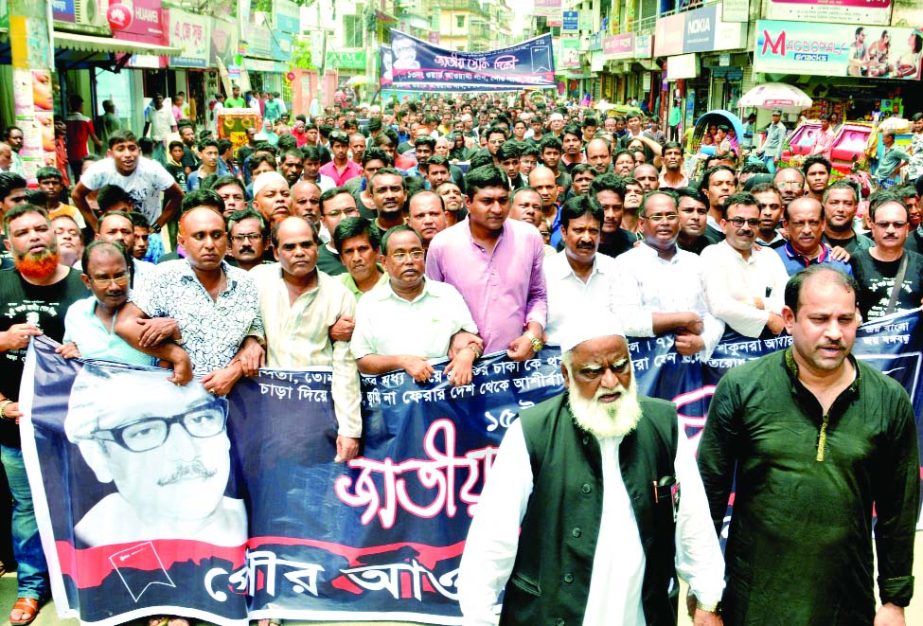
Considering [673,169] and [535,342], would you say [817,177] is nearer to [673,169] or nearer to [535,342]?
[673,169]

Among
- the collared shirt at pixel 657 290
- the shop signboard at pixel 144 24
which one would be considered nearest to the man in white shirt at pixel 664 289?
the collared shirt at pixel 657 290

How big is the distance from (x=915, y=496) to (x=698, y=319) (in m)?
1.65

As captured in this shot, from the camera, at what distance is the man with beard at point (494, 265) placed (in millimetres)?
4305

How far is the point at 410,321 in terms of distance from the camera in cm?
387

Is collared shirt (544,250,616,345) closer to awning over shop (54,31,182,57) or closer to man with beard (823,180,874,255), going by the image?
man with beard (823,180,874,255)

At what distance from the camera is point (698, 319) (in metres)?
4.22

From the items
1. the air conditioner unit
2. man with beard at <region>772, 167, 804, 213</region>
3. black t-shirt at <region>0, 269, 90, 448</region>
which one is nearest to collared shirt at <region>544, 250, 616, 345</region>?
black t-shirt at <region>0, 269, 90, 448</region>

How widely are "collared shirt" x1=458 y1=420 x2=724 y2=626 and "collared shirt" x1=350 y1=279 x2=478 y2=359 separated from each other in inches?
54.8

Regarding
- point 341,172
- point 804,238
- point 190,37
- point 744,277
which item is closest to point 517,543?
point 744,277

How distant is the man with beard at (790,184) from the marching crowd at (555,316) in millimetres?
21

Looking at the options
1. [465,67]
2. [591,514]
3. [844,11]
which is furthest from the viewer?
[844,11]

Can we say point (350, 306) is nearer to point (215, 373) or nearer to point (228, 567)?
point (215, 373)

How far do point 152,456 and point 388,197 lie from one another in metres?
2.74

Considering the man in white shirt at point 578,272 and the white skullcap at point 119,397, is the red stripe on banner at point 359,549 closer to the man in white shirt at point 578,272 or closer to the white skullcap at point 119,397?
the white skullcap at point 119,397
